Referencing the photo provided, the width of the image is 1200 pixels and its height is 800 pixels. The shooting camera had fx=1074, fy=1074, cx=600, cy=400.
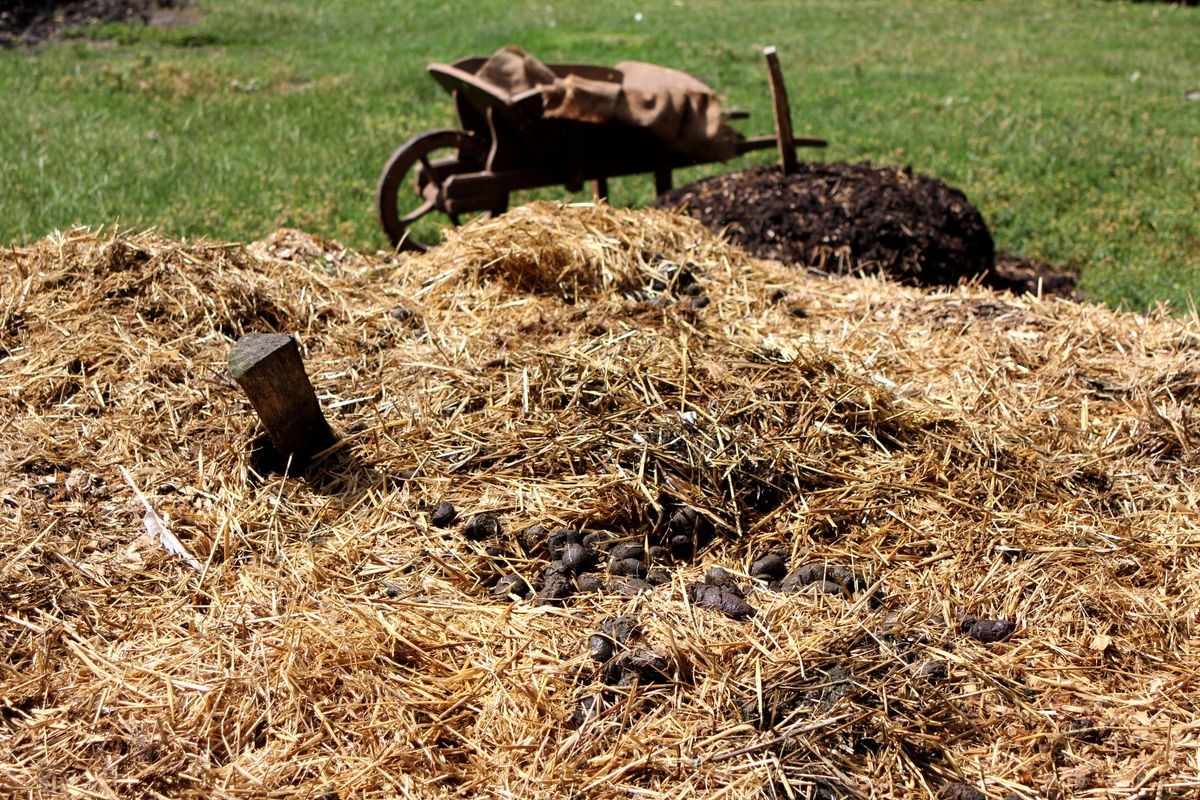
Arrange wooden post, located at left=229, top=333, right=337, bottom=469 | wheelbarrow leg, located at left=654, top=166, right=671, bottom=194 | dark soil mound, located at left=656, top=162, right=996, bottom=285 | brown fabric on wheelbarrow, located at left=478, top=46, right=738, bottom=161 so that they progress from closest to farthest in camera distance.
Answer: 1. wooden post, located at left=229, top=333, right=337, bottom=469
2. dark soil mound, located at left=656, top=162, right=996, bottom=285
3. brown fabric on wheelbarrow, located at left=478, top=46, right=738, bottom=161
4. wheelbarrow leg, located at left=654, top=166, right=671, bottom=194

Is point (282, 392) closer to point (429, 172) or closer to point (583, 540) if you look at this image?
point (583, 540)

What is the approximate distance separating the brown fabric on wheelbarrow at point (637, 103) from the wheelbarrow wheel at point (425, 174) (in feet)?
1.71

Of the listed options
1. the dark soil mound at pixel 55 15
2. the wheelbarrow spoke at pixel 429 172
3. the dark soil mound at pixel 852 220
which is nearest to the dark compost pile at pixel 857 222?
the dark soil mound at pixel 852 220

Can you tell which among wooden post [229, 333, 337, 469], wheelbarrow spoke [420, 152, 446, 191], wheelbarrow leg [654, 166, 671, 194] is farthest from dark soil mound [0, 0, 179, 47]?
wooden post [229, 333, 337, 469]

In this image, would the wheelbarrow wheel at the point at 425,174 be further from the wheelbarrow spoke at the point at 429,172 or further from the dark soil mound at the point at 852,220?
the dark soil mound at the point at 852,220

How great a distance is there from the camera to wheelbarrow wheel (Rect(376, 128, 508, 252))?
271 inches

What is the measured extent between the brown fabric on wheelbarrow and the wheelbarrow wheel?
1.71 ft

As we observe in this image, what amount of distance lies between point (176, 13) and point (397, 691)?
47.6ft

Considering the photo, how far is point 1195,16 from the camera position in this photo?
17266mm

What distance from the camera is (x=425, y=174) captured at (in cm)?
725

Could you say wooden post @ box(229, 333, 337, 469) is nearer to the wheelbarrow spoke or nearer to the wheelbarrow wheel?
the wheelbarrow wheel

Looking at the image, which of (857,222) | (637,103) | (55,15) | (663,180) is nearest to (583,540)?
(857,222)

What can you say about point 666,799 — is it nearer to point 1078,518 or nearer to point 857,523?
point 857,523

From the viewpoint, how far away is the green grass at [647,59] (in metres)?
7.42
